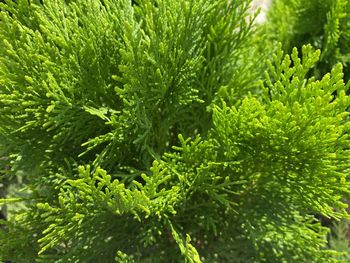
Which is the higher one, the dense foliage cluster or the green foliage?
the green foliage

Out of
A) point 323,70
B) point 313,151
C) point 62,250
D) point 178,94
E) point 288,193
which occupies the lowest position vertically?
point 62,250

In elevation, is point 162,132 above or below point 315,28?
below

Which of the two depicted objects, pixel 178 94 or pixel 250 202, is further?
pixel 250 202

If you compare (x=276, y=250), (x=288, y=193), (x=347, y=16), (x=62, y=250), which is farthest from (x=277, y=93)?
(x=62, y=250)

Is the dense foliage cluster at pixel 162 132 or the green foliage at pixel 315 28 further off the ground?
the green foliage at pixel 315 28

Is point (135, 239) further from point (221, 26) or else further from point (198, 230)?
point (221, 26)

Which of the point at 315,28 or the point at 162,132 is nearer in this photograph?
the point at 162,132

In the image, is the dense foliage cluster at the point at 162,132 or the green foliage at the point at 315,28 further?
the green foliage at the point at 315,28

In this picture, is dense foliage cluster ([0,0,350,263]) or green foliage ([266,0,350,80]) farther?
Answer: green foliage ([266,0,350,80])
